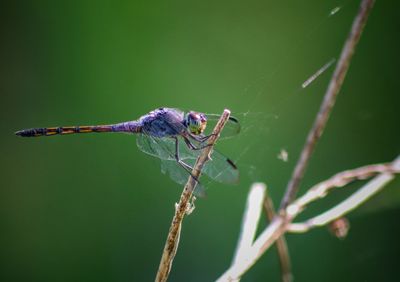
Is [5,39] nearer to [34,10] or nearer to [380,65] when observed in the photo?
[34,10]

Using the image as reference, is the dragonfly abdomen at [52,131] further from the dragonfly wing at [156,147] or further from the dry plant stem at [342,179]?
the dry plant stem at [342,179]

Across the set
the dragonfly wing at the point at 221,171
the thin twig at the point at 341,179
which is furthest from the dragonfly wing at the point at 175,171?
the thin twig at the point at 341,179

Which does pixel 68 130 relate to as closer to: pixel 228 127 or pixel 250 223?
pixel 228 127

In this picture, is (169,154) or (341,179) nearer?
(341,179)

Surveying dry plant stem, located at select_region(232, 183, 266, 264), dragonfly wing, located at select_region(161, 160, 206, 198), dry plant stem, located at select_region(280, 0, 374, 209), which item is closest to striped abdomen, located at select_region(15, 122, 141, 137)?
dragonfly wing, located at select_region(161, 160, 206, 198)

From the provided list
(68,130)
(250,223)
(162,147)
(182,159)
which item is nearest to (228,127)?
(182,159)

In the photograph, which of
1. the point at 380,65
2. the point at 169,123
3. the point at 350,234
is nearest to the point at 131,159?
the point at 169,123
